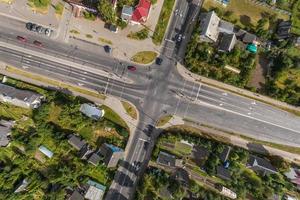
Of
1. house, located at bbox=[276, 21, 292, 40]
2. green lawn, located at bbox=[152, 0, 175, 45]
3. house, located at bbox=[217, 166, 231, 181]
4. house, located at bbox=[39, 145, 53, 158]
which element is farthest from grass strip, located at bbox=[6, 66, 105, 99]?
house, located at bbox=[276, 21, 292, 40]

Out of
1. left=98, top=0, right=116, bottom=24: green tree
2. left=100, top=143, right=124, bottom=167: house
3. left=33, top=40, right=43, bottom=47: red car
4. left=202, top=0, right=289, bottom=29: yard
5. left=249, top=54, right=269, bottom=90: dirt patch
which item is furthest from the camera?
left=202, top=0, right=289, bottom=29: yard

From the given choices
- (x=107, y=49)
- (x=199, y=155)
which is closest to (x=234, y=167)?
(x=199, y=155)

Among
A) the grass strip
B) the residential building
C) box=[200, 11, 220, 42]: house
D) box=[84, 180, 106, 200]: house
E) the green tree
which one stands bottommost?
box=[84, 180, 106, 200]: house

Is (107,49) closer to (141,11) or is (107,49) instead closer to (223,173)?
(141,11)

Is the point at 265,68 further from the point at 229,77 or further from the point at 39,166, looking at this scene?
the point at 39,166

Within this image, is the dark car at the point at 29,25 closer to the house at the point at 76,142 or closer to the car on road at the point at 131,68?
the car on road at the point at 131,68

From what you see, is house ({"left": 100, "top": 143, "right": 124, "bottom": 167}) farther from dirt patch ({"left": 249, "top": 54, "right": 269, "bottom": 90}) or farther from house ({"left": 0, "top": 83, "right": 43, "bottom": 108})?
dirt patch ({"left": 249, "top": 54, "right": 269, "bottom": 90})

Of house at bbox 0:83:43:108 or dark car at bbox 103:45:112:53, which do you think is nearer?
house at bbox 0:83:43:108
